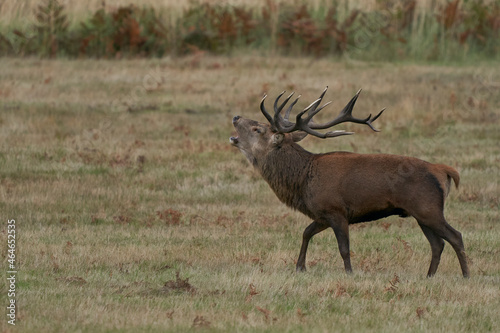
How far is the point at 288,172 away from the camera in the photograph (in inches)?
415

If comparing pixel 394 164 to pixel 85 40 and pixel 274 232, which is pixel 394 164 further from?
pixel 85 40

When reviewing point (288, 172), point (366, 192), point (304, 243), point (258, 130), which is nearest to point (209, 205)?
point (258, 130)

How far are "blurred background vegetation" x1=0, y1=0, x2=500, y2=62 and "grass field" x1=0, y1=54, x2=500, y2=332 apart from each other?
118cm

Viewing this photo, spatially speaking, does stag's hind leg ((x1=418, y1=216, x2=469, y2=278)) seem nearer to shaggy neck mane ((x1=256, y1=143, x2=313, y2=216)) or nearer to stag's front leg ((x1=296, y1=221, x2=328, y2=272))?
stag's front leg ((x1=296, y1=221, x2=328, y2=272))

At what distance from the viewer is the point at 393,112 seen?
20594mm

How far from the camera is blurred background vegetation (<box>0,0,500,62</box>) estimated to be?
2630 cm

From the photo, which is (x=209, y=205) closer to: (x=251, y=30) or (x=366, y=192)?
(x=366, y=192)

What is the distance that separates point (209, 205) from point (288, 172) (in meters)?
3.24

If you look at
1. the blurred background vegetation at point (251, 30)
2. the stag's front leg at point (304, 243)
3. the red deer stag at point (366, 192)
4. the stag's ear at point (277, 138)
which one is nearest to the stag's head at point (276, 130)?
the stag's ear at point (277, 138)

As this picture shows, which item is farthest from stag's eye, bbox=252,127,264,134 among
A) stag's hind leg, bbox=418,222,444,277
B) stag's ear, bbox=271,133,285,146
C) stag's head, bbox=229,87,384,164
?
stag's hind leg, bbox=418,222,444,277

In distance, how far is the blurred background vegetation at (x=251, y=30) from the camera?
26297 mm

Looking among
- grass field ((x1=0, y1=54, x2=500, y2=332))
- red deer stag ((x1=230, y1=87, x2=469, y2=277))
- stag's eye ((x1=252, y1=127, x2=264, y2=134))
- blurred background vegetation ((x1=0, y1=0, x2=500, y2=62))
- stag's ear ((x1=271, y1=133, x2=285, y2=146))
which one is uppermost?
blurred background vegetation ((x1=0, y1=0, x2=500, y2=62))

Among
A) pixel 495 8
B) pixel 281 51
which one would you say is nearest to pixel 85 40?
pixel 281 51

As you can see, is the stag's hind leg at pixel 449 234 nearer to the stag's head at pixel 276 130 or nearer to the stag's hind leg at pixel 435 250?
the stag's hind leg at pixel 435 250
